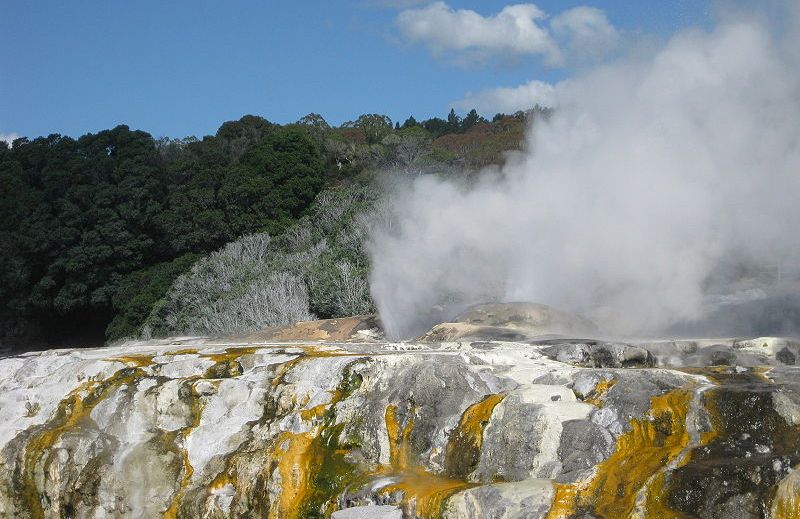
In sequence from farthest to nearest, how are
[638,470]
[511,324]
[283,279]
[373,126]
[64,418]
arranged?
[373,126], [283,279], [511,324], [64,418], [638,470]

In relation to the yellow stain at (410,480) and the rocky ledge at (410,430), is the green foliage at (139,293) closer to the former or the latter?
the rocky ledge at (410,430)

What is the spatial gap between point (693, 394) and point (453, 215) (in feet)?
34.3

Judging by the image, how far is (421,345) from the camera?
13.1 m

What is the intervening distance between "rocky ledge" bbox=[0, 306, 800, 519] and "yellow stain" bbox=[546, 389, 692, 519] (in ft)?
0.06

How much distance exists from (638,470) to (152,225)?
97.6 feet

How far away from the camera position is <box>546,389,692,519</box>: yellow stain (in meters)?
7.97

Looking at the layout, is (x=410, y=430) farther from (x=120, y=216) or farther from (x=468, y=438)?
(x=120, y=216)

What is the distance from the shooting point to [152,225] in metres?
35.5

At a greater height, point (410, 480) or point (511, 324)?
point (511, 324)

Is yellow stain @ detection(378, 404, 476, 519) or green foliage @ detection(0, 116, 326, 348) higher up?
green foliage @ detection(0, 116, 326, 348)

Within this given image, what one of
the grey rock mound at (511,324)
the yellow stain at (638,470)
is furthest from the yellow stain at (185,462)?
the yellow stain at (638,470)

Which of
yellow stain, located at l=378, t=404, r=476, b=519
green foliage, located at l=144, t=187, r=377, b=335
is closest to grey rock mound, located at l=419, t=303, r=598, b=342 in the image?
yellow stain, located at l=378, t=404, r=476, b=519

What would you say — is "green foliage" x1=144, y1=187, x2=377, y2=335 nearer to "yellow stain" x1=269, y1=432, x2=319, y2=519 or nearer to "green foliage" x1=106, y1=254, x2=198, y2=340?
"green foliage" x1=106, y1=254, x2=198, y2=340

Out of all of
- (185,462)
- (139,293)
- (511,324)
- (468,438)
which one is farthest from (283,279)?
(468,438)
